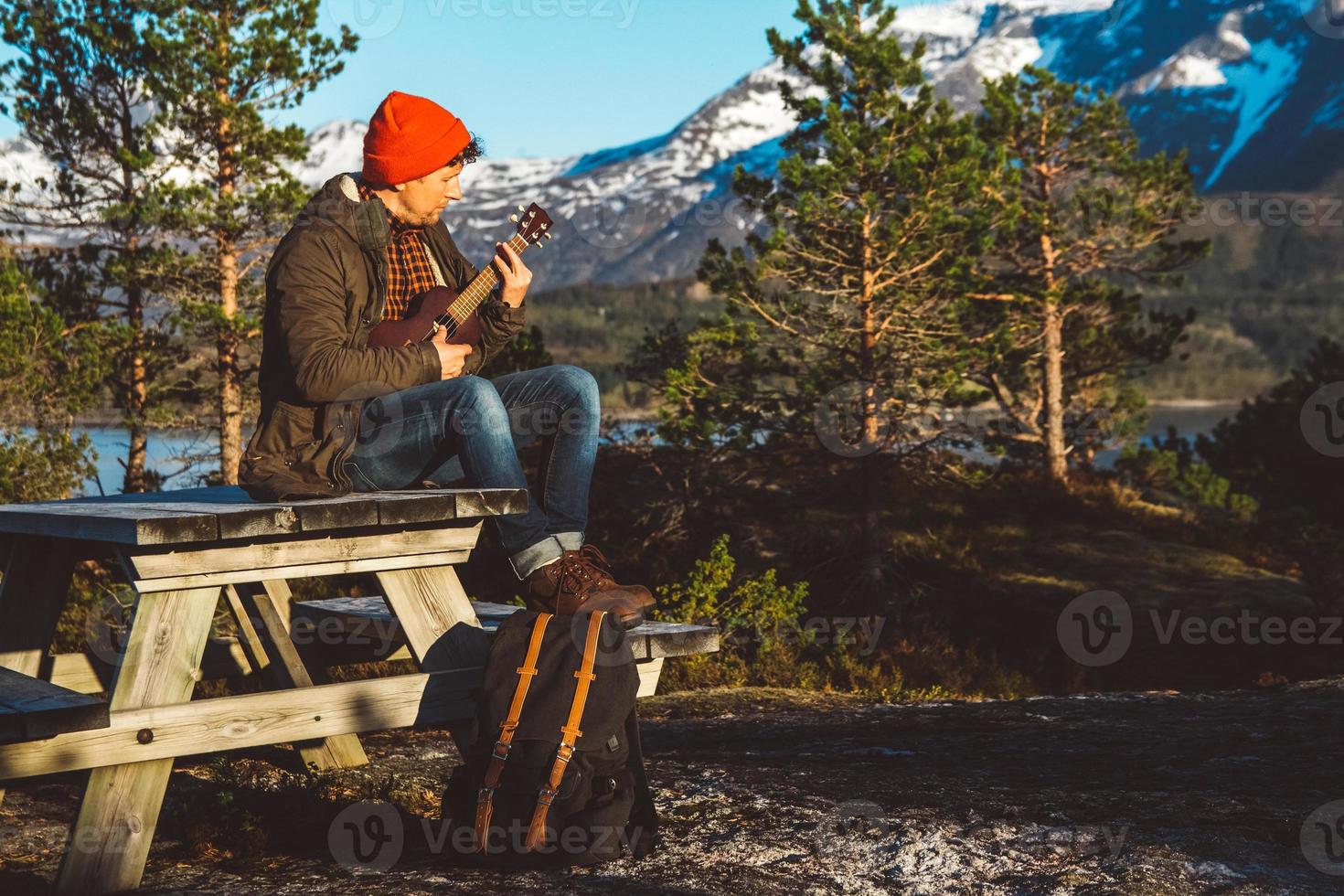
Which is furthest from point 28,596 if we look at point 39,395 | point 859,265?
point 859,265

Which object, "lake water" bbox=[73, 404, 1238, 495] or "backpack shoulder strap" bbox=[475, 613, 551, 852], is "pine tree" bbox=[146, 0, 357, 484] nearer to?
"lake water" bbox=[73, 404, 1238, 495]

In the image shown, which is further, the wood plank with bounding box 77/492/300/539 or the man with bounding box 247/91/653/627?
the man with bounding box 247/91/653/627

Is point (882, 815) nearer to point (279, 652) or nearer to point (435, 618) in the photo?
point (435, 618)

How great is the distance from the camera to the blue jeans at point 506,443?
405 cm

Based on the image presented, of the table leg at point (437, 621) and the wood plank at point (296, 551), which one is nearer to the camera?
the wood plank at point (296, 551)

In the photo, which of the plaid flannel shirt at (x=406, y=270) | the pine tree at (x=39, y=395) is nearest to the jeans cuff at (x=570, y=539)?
the plaid flannel shirt at (x=406, y=270)

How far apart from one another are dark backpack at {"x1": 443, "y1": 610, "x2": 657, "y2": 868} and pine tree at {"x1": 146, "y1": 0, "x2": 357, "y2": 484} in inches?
558

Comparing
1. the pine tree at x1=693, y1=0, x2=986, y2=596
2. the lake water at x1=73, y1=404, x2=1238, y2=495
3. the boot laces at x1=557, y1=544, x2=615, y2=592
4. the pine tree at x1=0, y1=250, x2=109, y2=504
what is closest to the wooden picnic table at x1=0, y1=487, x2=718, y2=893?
the boot laces at x1=557, y1=544, x2=615, y2=592

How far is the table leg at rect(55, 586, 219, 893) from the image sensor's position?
348 centimetres

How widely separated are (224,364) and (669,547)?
660 centimetres

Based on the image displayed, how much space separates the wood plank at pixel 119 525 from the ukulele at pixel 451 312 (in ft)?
3.46

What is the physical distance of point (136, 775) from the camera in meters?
3.56

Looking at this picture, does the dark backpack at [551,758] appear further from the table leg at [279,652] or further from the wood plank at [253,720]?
the table leg at [279,652]

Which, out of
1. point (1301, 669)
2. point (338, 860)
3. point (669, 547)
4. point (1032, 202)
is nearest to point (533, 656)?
point (338, 860)
